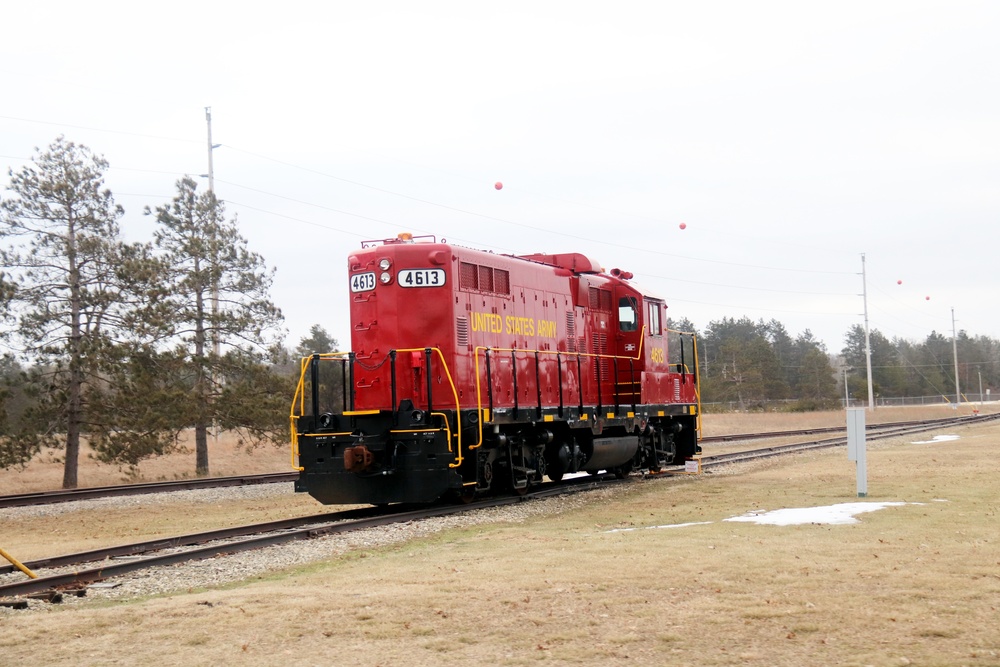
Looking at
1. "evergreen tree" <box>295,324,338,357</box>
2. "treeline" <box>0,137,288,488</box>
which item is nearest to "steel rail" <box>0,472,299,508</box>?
"treeline" <box>0,137,288,488</box>

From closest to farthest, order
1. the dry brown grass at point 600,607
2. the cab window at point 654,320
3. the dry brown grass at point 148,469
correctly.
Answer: the dry brown grass at point 600,607
the cab window at point 654,320
the dry brown grass at point 148,469

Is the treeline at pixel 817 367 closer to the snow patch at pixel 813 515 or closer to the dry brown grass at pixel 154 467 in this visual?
the dry brown grass at pixel 154 467

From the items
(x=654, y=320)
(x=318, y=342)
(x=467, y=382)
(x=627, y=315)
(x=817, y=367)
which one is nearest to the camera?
(x=467, y=382)

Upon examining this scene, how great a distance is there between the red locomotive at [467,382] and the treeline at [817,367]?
175 ft

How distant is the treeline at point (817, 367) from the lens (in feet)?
306

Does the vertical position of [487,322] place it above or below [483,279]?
below

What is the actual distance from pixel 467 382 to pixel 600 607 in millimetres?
9043

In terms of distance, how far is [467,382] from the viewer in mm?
16922

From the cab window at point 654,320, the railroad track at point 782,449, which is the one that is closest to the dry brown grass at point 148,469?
the railroad track at point 782,449

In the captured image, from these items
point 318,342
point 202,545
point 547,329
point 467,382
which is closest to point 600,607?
point 202,545

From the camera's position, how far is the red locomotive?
51.7 feet

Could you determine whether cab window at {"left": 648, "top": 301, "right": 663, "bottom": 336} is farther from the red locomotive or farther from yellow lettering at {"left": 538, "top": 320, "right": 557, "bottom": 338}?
yellow lettering at {"left": 538, "top": 320, "right": 557, "bottom": 338}

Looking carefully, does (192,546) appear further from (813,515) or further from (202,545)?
(813,515)

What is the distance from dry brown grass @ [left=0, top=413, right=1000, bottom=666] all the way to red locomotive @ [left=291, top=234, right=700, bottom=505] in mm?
3101
